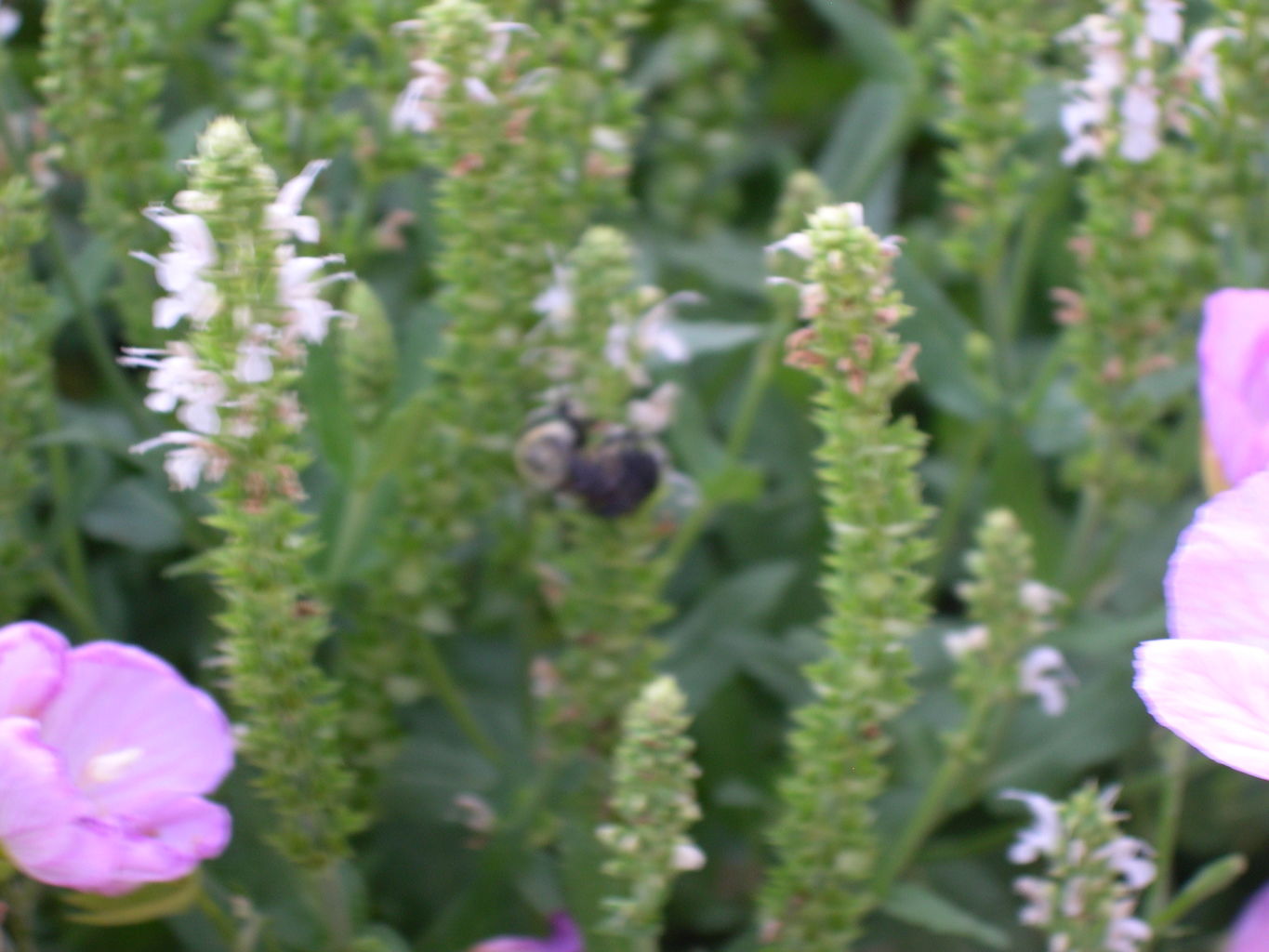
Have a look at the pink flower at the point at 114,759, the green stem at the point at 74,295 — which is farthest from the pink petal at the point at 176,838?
the green stem at the point at 74,295

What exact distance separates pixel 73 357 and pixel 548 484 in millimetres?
428

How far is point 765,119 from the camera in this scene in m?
0.97

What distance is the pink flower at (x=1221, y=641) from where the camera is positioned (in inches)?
13.1

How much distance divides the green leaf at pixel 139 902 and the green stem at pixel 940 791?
244 millimetres

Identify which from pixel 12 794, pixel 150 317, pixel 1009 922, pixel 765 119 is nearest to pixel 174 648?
pixel 150 317

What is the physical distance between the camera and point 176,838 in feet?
1.40

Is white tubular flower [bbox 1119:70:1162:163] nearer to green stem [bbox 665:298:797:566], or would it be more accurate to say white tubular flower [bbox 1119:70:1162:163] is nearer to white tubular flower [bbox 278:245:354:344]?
green stem [bbox 665:298:797:566]

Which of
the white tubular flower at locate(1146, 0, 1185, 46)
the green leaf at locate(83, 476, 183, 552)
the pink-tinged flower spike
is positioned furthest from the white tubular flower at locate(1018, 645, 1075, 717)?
the green leaf at locate(83, 476, 183, 552)

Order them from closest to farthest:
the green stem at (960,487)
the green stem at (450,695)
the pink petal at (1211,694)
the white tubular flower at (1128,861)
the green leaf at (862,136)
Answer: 1. the pink petal at (1211,694)
2. the white tubular flower at (1128,861)
3. the green stem at (450,695)
4. the green stem at (960,487)
5. the green leaf at (862,136)

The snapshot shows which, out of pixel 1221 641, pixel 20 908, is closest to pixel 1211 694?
pixel 1221 641

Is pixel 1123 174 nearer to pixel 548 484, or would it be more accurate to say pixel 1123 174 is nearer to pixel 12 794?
pixel 548 484

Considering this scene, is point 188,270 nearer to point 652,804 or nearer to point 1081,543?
point 652,804

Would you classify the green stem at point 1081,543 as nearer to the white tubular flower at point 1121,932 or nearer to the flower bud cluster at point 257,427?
the white tubular flower at point 1121,932

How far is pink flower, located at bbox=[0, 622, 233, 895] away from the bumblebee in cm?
13
